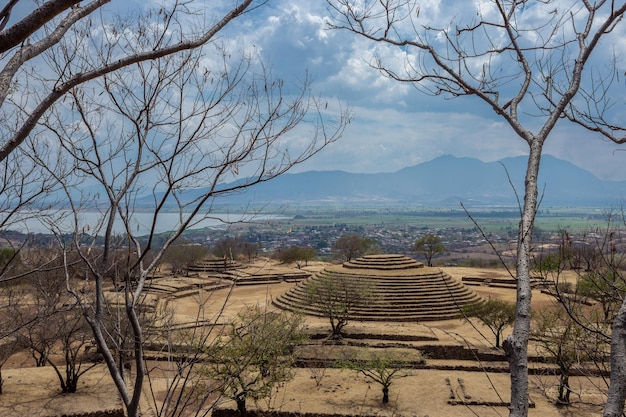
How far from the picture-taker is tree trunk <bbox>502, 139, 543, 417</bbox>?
3203 mm

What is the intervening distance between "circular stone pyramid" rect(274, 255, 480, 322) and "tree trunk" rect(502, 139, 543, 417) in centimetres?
2522

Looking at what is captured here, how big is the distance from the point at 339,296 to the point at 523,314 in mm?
25665

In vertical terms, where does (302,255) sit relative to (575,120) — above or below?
below

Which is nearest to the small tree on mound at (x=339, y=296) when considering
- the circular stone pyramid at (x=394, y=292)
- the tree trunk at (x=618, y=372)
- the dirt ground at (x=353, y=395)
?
the circular stone pyramid at (x=394, y=292)

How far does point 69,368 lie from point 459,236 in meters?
109

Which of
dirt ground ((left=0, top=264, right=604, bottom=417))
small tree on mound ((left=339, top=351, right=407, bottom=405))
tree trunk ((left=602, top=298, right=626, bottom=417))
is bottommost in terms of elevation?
dirt ground ((left=0, top=264, right=604, bottom=417))

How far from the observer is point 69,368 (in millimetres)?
16594

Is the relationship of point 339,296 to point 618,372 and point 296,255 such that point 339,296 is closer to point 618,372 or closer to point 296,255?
point 618,372

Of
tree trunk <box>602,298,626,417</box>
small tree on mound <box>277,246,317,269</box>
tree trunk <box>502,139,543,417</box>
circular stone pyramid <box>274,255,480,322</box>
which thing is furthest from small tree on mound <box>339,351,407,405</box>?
small tree on mound <box>277,246,317,269</box>

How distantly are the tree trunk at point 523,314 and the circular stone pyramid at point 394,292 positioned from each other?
25.2 meters

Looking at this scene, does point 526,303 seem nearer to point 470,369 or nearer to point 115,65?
point 115,65

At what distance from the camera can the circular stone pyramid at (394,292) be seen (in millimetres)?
30156

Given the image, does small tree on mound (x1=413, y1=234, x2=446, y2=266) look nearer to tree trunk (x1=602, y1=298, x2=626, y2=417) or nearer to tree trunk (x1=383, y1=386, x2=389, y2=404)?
tree trunk (x1=383, y1=386, x2=389, y2=404)

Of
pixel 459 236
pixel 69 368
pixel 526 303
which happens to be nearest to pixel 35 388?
pixel 69 368
